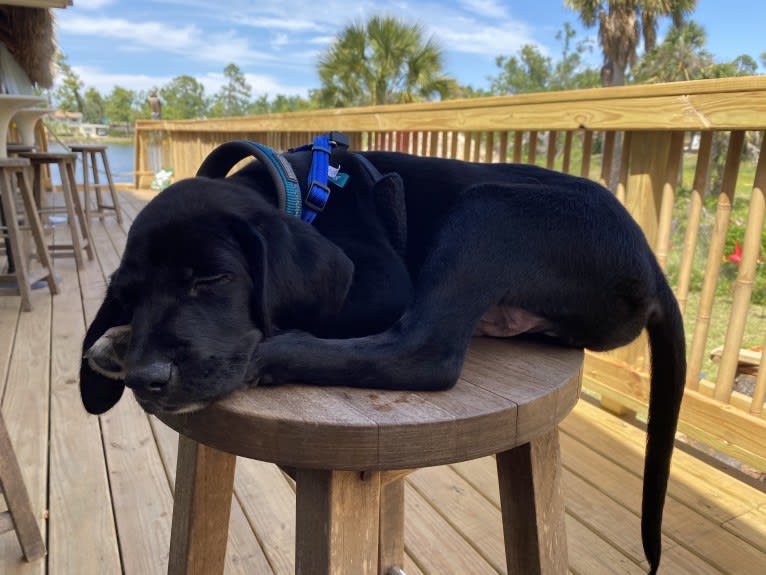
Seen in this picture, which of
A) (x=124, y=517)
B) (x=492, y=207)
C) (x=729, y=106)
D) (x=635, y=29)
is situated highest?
(x=635, y=29)

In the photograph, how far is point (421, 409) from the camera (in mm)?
894

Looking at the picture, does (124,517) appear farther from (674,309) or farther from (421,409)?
(674,309)

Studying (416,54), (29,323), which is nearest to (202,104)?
(416,54)

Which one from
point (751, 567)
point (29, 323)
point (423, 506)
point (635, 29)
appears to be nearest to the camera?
point (751, 567)

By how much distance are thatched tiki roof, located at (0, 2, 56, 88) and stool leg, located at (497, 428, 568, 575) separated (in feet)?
21.1

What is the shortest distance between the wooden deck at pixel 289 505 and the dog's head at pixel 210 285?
105 cm

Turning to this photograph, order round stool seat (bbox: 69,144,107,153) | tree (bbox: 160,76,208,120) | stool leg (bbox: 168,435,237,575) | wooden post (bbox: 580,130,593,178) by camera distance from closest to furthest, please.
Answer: stool leg (bbox: 168,435,237,575)
wooden post (bbox: 580,130,593,178)
round stool seat (bbox: 69,144,107,153)
tree (bbox: 160,76,208,120)

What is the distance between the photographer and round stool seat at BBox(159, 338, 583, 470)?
2.75 feet

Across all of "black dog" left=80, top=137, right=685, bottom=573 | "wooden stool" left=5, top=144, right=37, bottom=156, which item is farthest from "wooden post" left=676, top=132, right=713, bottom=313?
"wooden stool" left=5, top=144, right=37, bottom=156

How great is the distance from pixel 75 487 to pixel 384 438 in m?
1.85

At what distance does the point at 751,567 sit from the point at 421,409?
5.57 feet

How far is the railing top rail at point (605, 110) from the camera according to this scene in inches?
78.3

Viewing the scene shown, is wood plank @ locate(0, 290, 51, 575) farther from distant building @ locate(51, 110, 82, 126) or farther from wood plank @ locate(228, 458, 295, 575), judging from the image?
distant building @ locate(51, 110, 82, 126)

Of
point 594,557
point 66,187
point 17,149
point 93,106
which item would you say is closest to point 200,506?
point 594,557
